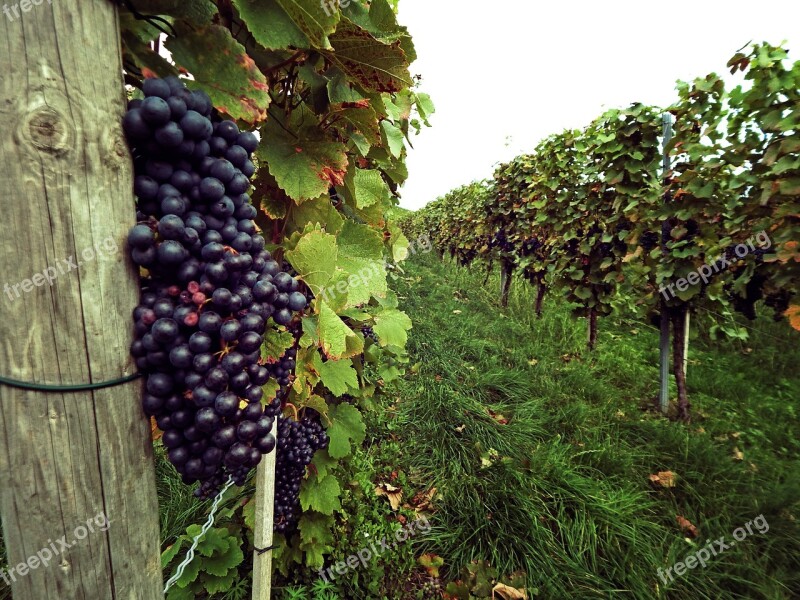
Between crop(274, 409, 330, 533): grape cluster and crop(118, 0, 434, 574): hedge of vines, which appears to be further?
crop(274, 409, 330, 533): grape cluster

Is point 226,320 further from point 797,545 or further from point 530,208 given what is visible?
point 530,208

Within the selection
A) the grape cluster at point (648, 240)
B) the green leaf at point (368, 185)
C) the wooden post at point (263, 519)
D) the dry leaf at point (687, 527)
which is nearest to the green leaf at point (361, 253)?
the green leaf at point (368, 185)

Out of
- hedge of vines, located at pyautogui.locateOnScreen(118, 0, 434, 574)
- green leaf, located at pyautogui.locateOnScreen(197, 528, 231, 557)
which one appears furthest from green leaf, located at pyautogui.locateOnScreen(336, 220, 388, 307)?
green leaf, located at pyautogui.locateOnScreen(197, 528, 231, 557)

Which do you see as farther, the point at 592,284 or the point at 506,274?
the point at 506,274

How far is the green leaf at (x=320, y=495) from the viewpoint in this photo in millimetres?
2033

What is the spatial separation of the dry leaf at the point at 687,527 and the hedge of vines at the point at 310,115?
2274 millimetres

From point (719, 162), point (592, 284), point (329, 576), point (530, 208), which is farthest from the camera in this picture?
point (530, 208)

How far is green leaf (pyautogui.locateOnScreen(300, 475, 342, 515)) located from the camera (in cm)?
203

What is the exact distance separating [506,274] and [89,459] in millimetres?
7683

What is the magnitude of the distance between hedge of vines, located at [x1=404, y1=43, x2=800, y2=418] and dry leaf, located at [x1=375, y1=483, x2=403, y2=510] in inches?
112

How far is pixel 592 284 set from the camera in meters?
4.95

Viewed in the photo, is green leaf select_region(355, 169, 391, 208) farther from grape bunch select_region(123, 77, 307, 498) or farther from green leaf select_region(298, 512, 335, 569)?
green leaf select_region(298, 512, 335, 569)

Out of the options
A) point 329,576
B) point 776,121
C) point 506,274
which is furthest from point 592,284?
point 329,576

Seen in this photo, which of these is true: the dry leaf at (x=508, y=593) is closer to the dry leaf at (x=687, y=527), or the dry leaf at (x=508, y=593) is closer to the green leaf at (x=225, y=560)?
the dry leaf at (x=687, y=527)
